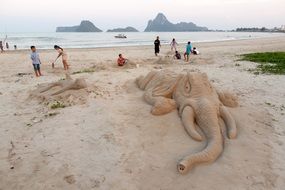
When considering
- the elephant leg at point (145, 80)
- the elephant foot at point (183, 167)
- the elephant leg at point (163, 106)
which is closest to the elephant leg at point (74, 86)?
the elephant leg at point (145, 80)

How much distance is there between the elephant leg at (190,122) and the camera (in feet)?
18.4

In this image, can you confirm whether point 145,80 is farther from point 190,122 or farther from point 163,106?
point 190,122

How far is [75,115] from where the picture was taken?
7.15 meters

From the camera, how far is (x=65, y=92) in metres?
8.70

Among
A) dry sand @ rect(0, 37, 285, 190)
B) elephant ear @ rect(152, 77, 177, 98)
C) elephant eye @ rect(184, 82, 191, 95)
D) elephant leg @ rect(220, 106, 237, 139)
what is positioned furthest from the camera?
elephant ear @ rect(152, 77, 177, 98)

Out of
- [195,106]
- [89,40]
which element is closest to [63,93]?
[195,106]

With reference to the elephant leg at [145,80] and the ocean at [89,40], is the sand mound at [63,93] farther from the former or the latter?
the ocean at [89,40]

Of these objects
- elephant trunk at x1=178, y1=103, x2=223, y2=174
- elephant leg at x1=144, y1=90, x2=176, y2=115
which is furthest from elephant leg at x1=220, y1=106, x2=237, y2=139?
elephant leg at x1=144, y1=90, x2=176, y2=115

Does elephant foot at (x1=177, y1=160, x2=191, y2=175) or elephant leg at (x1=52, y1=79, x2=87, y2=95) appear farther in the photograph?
elephant leg at (x1=52, y1=79, x2=87, y2=95)

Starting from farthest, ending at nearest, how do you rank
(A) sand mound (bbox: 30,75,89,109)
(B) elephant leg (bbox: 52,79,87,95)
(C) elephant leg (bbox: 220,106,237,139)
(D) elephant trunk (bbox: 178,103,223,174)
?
(B) elephant leg (bbox: 52,79,87,95) → (A) sand mound (bbox: 30,75,89,109) → (C) elephant leg (bbox: 220,106,237,139) → (D) elephant trunk (bbox: 178,103,223,174)

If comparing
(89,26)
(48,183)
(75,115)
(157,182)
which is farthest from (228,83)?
(89,26)

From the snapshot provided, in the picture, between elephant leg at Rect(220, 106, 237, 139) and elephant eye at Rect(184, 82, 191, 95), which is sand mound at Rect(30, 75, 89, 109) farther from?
elephant leg at Rect(220, 106, 237, 139)

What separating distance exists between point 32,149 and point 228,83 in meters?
7.05

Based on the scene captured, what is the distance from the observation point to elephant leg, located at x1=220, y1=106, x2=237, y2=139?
5.75 m
